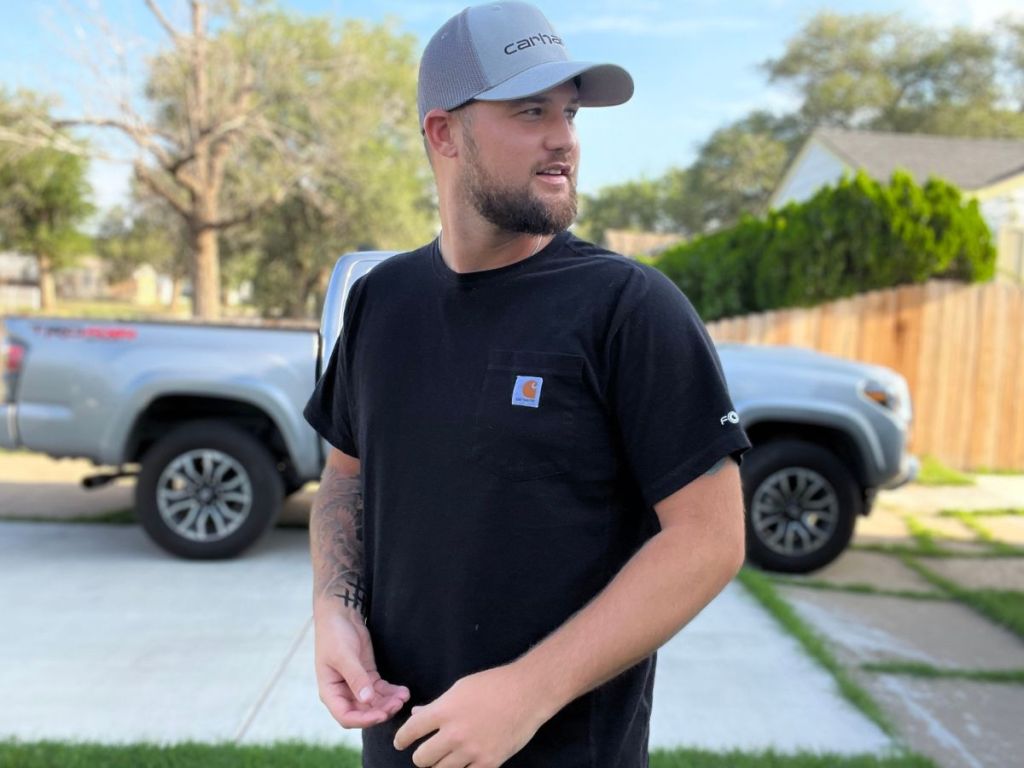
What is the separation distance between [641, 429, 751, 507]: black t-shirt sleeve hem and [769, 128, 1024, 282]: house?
1594 cm

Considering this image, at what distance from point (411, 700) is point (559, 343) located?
1.96ft

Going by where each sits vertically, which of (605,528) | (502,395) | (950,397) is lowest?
(950,397)

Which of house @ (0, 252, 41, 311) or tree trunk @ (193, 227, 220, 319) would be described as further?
house @ (0, 252, 41, 311)

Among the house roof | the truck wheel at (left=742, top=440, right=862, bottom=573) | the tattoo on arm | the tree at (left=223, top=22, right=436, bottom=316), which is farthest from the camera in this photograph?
the tree at (left=223, top=22, right=436, bottom=316)

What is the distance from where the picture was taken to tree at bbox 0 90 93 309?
18375 millimetres

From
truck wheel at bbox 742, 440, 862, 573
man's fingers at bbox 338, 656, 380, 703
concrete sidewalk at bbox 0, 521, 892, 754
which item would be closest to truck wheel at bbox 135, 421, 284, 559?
concrete sidewalk at bbox 0, 521, 892, 754

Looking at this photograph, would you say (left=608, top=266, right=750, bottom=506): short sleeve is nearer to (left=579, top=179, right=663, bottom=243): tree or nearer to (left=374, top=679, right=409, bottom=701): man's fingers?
(left=374, top=679, right=409, bottom=701): man's fingers

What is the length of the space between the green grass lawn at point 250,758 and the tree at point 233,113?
16.8 meters

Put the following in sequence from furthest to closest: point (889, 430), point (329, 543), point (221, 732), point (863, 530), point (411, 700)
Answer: point (863, 530), point (889, 430), point (221, 732), point (329, 543), point (411, 700)

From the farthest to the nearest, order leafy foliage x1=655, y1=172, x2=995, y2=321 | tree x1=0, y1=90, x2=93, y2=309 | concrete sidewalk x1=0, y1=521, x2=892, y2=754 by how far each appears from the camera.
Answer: tree x1=0, y1=90, x2=93, y2=309
leafy foliage x1=655, y1=172, x2=995, y2=321
concrete sidewalk x1=0, y1=521, x2=892, y2=754

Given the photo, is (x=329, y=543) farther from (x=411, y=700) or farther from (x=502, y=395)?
(x=502, y=395)

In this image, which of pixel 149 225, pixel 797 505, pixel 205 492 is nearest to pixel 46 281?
pixel 149 225

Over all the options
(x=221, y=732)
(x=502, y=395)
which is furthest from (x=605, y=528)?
(x=221, y=732)

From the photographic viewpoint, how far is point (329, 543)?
5.68ft
